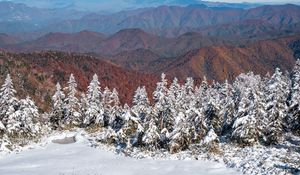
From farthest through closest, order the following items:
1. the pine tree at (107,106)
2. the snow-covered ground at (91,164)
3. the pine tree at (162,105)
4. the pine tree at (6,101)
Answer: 1. the pine tree at (107,106)
2. the pine tree at (6,101)
3. the pine tree at (162,105)
4. the snow-covered ground at (91,164)

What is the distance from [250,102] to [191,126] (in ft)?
24.3

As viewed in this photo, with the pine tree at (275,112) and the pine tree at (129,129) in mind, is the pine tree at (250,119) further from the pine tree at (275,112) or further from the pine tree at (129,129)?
the pine tree at (129,129)

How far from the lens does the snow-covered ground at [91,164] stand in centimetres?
4038

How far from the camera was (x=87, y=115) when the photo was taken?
70250 millimetres

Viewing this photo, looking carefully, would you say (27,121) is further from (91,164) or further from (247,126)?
(247,126)

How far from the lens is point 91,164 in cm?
4450

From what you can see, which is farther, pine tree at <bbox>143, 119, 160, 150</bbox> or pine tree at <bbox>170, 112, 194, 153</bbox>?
pine tree at <bbox>143, 119, 160, 150</bbox>

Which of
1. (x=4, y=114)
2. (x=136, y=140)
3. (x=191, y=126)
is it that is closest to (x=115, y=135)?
(x=136, y=140)

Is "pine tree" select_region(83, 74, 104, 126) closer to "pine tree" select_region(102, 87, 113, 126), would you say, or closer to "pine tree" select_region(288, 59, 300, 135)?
"pine tree" select_region(102, 87, 113, 126)

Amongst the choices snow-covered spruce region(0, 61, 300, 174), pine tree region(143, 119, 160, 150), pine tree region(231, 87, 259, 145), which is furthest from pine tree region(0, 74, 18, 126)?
pine tree region(231, 87, 259, 145)

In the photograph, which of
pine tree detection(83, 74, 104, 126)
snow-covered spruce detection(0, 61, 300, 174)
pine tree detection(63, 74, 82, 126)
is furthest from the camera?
pine tree detection(63, 74, 82, 126)

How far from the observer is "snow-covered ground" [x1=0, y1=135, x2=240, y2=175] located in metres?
40.4

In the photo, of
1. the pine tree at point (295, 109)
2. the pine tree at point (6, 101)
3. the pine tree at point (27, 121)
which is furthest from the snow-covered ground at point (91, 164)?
the pine tree at point (295, 109)

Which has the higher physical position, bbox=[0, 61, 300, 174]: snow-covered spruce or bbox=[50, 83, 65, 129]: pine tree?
bbox=[0, 61, 300, 174]: snow-covered spruce
